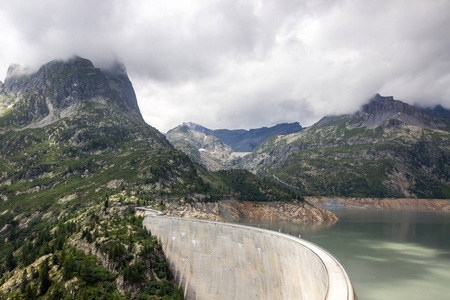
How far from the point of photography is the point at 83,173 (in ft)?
647

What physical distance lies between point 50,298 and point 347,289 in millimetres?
57637

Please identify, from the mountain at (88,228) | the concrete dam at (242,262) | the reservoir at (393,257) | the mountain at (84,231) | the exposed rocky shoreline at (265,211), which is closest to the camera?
the concrete dam at (242,262)

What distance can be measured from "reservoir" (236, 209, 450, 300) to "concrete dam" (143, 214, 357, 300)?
22472 mm

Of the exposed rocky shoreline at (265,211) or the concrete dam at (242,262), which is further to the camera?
the exposed rocky shoreline at (265,211)

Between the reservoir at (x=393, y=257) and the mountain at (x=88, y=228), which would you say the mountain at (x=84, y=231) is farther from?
the reservoir at (x=393, y=257)

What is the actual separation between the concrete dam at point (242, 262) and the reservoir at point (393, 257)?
22472mm

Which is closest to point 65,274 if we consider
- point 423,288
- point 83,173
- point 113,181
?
point 423,288

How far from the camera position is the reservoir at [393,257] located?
207 feet

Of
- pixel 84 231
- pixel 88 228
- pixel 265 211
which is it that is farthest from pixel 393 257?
pixel 84 231

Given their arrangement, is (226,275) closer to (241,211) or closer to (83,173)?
(241,211)

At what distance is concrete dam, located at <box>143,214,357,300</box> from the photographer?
40594mm

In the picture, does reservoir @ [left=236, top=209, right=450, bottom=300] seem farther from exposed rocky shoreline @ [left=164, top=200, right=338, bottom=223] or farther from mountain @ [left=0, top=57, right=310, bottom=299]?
mountain @ [left=0, top=57, right=310, bottom=299]

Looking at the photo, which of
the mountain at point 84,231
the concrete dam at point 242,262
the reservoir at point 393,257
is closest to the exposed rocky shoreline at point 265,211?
the mountain at point 84,231

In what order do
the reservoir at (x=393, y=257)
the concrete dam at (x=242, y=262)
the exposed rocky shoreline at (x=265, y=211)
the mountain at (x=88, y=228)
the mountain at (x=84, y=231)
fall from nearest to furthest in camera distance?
the concrete dam at (x=242, y=262), the mountain at (x=88, y=228), the mountain at (x=84, y=231), the reservoir at (x=393, y=257), the exposed rocky shoreline at (x=265, y=211)
